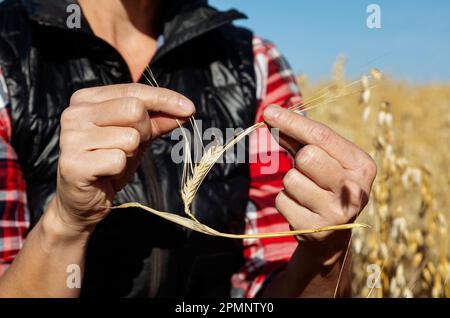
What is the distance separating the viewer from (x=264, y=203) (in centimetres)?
108

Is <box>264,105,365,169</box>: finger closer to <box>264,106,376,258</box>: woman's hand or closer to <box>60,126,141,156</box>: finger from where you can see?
<box>264,106,376,258</box>: woman's hand

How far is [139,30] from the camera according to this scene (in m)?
1.13

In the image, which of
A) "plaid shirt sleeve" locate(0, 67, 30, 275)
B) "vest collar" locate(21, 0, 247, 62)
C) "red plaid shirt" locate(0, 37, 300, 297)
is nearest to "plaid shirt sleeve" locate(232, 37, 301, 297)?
"red plaid shirt" locate(0, 37, 300, 297)

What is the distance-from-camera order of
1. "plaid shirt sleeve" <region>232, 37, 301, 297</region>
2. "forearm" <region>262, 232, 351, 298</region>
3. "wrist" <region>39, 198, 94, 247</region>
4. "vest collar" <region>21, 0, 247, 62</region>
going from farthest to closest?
"plaid shirt sleeve" <region>232, 37, 301, 297</region>
"vest collar" <region>21, 0, 247, 62</region>
"forearm" <region>262, 232, 351, 298</region>
"wrist" <region>39, 198, 94, 247</region>

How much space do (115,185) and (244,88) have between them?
416mm

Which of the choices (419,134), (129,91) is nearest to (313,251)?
(129,91)

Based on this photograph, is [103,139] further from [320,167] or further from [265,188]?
[265,188]

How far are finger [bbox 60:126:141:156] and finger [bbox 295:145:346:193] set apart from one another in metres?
0.21

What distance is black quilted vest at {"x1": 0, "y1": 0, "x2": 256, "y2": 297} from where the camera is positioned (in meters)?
→ 0.94

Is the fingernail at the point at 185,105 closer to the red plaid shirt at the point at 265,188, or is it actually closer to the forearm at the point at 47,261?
the forearm at the point at 47,261
